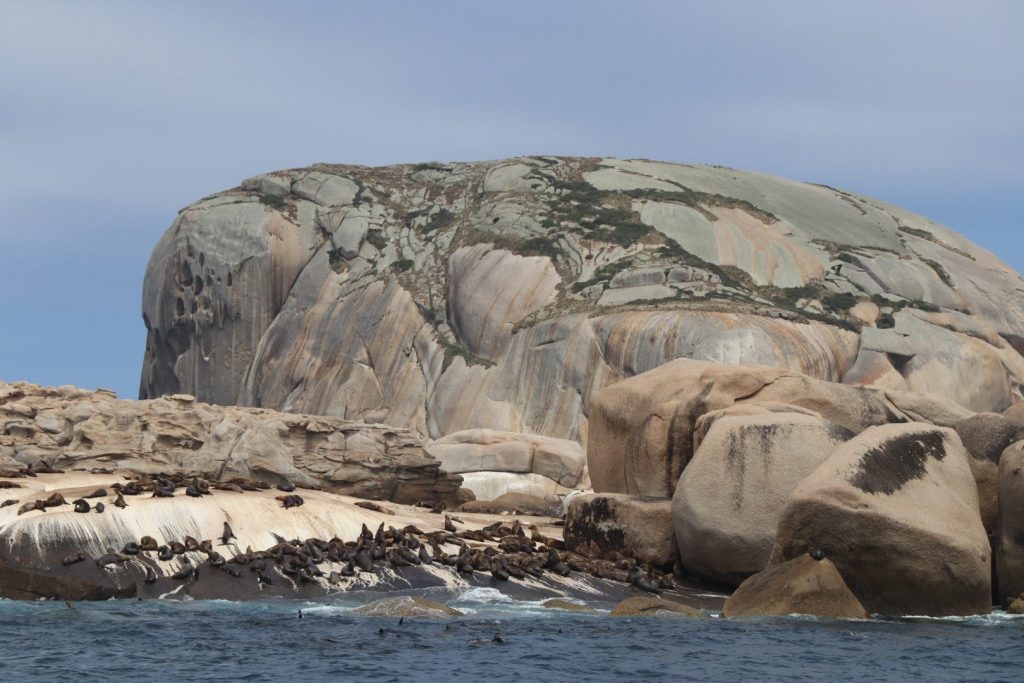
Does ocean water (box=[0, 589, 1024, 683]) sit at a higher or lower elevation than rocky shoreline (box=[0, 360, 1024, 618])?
lower

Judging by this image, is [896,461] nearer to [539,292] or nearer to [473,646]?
[473,646]

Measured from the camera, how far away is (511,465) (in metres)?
52.1

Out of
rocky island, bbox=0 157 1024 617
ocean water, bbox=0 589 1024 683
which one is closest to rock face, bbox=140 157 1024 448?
rocky island, bbox=0 157 1024 617

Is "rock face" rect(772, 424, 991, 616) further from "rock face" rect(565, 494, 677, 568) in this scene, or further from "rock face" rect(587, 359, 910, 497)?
"rock face" rect(587, 359, 910, 497)

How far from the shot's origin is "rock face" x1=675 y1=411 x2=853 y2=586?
1219 inches

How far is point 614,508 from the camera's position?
3416 centimetres

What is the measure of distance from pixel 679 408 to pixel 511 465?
16.8 m

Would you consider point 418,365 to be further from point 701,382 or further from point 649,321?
point 701,382

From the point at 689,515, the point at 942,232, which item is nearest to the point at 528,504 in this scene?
the point at 689,515

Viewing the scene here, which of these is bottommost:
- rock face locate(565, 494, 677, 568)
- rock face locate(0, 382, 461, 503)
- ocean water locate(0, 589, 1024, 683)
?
ocean water locate(0, 589, 1024, 683)

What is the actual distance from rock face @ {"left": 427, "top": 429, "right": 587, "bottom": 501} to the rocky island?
15 centimetres

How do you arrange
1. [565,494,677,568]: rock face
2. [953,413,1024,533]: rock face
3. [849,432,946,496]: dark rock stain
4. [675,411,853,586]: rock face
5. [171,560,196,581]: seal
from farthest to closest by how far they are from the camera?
[565,494,677,568]: rock face < [953,413,1024,533]: rock face < [675,411,853,586]: rock face < [171,560,196,581]: seal < [849,432,946,496]: dark rock stain

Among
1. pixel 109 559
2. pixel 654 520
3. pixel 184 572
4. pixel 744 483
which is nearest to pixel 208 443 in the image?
pixel 184 572

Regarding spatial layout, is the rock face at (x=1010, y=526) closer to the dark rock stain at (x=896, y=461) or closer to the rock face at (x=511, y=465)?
the dark rock stain at (x=896, y=461)
